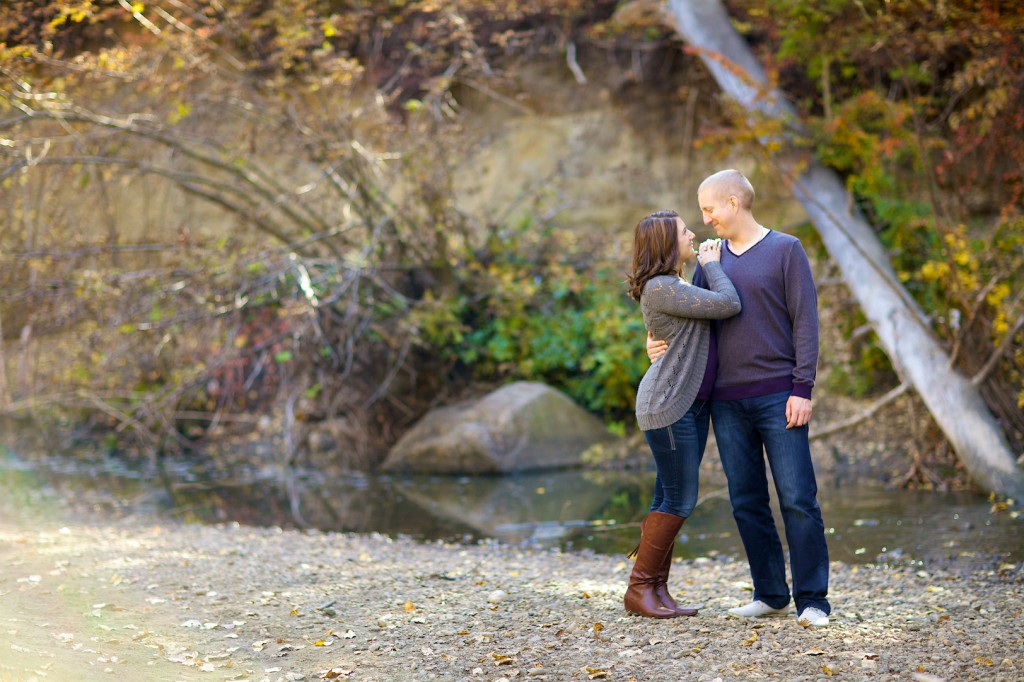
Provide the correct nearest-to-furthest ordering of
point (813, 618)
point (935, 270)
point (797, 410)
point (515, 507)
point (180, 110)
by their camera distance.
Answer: point (797, 410) → point (813, 618) → point (515, 507) → point (935, 270) → point (180, 110)

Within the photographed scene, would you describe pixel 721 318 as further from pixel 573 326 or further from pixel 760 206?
pixel 760 206

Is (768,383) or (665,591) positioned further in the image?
(665,591)

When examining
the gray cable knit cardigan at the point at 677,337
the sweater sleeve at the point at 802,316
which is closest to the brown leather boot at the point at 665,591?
the gray cable knit cardigan at the point at 677,337

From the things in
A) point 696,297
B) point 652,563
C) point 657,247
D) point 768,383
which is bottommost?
point 652,563

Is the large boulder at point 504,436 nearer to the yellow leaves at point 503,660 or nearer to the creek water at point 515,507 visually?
the creek water at point 515,507

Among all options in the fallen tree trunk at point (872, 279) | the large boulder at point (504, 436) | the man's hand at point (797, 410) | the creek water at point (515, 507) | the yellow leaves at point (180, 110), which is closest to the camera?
the man's hand at point (797, 410)

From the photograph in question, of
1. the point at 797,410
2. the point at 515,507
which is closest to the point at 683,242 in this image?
the point at 797,410

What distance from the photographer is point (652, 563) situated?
13.5 ft

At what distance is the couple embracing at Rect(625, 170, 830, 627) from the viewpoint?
3.88 meters

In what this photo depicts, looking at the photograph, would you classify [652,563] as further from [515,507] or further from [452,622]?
[515,507]

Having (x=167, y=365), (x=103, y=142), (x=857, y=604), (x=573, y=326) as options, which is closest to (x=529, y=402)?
(x=573, y=326)

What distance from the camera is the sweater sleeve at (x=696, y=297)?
3.84 meters

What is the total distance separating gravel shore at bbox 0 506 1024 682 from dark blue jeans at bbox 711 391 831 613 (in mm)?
167

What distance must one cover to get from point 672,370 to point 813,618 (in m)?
1.15
